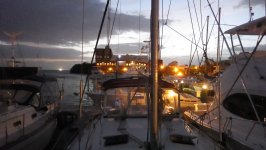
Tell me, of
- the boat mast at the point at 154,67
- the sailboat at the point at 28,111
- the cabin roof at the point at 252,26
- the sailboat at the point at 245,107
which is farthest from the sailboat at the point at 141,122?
the cabin roof at the point at 252,26

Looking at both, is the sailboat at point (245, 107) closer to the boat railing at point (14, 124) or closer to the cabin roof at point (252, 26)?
the cabin roof at point (252, 26)

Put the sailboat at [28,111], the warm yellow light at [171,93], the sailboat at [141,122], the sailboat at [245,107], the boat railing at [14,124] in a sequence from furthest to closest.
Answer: the warm yellow light at [171,93], the sailboat at [28,111], the boat railing at [14,124], the sailboat at [245,107], the sailboat at [141,122]

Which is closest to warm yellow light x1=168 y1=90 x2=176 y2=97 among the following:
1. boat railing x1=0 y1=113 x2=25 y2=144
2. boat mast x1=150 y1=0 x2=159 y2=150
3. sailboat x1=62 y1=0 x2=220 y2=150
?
sailboat x1=62 y1=0 x2=220 y2=150

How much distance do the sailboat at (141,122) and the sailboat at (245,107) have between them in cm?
133

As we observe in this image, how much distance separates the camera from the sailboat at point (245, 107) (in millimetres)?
7809

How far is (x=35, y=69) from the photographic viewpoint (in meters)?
19.1

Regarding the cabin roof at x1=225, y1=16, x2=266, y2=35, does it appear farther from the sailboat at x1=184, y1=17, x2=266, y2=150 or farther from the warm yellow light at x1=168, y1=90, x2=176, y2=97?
the warm yellow light at x1=168, y1=90, x2=176, y2=97

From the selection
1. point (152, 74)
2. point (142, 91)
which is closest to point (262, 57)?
point (142, 91)

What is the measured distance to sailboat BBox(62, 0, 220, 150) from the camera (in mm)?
5020

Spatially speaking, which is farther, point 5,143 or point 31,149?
point 31,149

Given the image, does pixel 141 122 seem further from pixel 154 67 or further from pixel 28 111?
pixel 28 111

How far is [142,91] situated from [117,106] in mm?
978

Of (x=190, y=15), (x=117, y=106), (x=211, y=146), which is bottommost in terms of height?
(x=211, y=146)

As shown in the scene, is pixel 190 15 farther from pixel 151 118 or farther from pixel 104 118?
pixel 151 118
